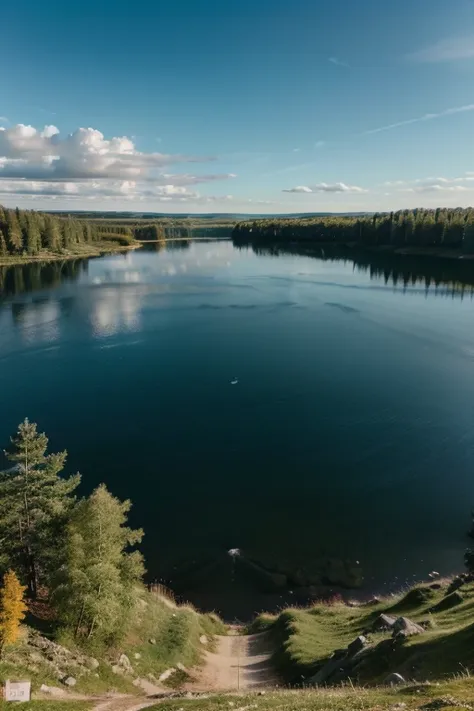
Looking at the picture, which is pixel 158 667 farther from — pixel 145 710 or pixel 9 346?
pixel 9 346

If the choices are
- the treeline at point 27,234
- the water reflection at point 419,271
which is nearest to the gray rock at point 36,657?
the water reflection at point 419,271

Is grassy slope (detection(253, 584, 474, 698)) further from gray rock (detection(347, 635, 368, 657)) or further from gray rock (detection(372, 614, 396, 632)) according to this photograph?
gray rock (detection(372, 614, 396, 632))

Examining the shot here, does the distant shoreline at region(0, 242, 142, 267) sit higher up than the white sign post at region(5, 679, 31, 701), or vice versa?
the distant shoreline at region(0, 242, 142, 267)

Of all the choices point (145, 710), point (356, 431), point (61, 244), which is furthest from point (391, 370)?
point (61, 244)

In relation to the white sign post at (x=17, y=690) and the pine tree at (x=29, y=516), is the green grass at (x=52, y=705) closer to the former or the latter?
the white sign post at (x=17, y=690)

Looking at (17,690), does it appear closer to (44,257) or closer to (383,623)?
(383,623)

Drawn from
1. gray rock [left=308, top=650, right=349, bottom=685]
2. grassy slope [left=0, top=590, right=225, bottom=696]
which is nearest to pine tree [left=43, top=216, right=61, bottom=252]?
grassy slope [left=0, top=590, right=225, bottom=696]

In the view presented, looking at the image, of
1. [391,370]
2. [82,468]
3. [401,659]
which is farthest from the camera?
[391,370]
